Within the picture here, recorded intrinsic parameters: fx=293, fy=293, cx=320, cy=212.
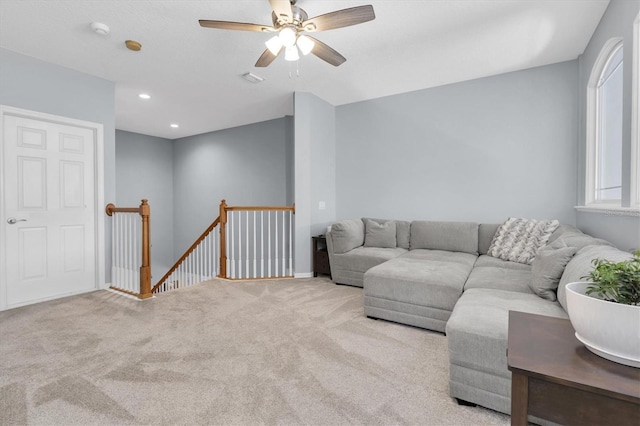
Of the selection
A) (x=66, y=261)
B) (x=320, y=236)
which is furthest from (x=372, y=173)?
(x=66, y=261)

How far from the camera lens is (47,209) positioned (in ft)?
11.0

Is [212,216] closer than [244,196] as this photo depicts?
No

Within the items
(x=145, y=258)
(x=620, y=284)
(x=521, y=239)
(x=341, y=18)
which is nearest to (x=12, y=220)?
(x=145, y=258)

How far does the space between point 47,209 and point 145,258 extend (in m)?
1.22

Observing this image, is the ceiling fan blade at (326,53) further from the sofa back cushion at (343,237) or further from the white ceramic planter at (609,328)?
the white ceramic planter at (609,328)

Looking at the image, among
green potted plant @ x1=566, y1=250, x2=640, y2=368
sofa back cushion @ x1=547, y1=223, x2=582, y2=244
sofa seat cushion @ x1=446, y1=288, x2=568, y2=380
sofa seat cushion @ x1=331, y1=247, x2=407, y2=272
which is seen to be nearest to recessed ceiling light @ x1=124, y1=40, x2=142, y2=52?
sofa seat cushion @ x1=331, y1=247, x2=407, y2=272

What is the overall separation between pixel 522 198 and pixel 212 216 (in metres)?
5.81

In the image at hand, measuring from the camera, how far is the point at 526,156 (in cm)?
361

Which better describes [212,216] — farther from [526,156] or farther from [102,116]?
[526,156]

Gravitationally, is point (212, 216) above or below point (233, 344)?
above

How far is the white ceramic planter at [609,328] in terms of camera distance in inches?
27.9

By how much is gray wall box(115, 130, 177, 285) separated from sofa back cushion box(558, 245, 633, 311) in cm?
717

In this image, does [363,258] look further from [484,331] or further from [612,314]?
[612,314]

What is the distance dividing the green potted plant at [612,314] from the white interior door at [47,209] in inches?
181
